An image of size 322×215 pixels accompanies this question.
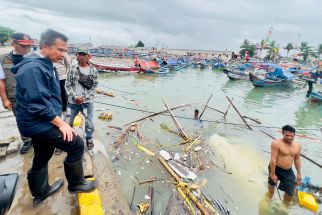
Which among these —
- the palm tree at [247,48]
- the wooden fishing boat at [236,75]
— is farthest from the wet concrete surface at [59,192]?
the palm tree at [247,48]

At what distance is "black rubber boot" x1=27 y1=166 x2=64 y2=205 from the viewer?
105 inches

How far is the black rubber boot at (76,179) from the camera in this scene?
266 centimetres

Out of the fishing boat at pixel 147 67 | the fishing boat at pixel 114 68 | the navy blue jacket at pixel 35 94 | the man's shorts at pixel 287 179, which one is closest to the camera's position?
the navy blue jacket at pixel 35 94

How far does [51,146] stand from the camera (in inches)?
96.7

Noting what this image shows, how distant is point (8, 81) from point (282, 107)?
17907mm

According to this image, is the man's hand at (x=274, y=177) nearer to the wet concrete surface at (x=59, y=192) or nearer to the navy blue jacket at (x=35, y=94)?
the wet concrete surface at (x=59, y=192)

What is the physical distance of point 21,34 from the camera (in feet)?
12.0

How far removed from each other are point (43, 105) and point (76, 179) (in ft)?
3.81

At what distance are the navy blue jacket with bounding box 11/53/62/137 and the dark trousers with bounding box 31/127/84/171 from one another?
76mm

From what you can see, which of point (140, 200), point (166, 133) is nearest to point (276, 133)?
point (166, 133)

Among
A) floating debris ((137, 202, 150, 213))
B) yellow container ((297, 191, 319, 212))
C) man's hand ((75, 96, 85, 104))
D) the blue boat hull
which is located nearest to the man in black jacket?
man's hand ((75, 96, 85, 104))

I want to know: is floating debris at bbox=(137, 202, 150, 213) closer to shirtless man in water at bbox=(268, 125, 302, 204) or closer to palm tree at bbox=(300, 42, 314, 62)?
shirtless man in water at bbox=(268, 125, 302, 204)

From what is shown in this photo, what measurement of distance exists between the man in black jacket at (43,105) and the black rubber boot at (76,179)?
0.01 meters

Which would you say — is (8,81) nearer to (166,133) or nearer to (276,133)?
(166,133)
